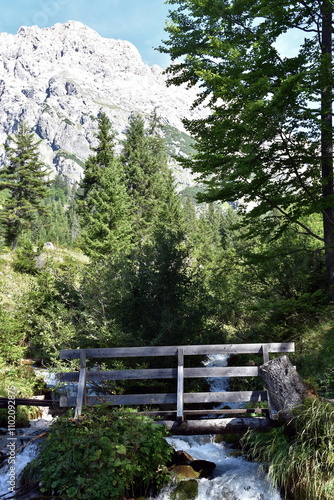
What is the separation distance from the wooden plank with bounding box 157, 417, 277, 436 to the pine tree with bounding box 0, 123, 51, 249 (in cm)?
3011

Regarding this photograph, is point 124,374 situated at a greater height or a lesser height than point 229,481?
greater

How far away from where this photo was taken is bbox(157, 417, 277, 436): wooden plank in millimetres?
6391

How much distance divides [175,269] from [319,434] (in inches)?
291

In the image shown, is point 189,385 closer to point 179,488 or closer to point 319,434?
point 179,488

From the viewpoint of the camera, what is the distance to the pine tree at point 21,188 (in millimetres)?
33531

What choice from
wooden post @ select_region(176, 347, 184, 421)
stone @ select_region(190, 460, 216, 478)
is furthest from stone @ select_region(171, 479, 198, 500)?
wooden post @ select_region(176, 347, 184, 421)

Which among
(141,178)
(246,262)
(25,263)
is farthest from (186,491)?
(141,178)

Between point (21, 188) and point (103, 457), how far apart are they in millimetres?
34549

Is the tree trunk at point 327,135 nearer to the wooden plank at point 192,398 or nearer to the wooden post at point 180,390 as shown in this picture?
the wooden plank at point 192,398

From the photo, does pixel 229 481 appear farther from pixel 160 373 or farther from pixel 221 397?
pixel 160 373

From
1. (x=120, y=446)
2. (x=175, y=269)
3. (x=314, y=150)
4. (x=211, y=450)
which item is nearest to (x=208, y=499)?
(x=120, y=446)

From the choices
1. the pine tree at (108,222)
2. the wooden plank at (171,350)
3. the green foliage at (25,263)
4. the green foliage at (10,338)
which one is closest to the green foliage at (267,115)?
the wooden plank at (171,350)

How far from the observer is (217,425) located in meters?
6.45

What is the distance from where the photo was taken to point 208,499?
5.57 m
